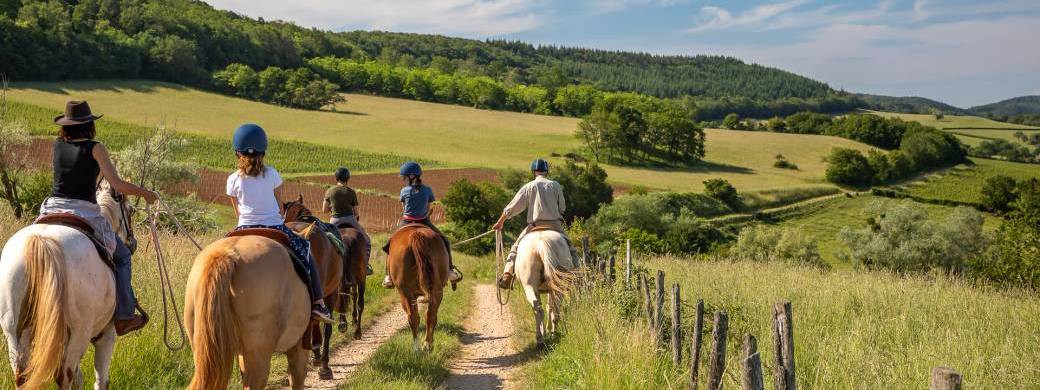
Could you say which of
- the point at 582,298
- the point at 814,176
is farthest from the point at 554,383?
the point at 814,176

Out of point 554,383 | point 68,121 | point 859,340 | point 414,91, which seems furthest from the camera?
point 414,91

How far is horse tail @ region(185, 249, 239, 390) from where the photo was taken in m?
5.22

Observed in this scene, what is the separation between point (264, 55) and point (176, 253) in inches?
4707

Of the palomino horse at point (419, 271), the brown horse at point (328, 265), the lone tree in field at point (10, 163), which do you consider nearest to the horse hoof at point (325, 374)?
the brown horse at point (328, 265)

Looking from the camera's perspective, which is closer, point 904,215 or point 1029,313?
point 1029,313

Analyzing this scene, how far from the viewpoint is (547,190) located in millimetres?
11117

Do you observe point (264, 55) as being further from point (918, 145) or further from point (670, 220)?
point (918, 145)

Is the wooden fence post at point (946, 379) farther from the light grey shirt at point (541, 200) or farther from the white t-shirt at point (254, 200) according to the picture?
the light grey shirt at point (541, 200)

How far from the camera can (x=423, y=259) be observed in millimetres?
10188

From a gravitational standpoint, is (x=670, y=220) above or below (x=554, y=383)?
below

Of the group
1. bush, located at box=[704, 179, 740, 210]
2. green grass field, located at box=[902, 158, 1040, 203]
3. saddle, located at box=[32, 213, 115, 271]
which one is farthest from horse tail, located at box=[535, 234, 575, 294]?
green grass field, located at box=[902, 158, 1040, 203]

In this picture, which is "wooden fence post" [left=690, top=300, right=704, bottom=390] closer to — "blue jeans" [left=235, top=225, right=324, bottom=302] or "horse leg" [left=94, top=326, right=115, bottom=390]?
"blue jeans" [left=235, top=225, right=324, bottom=302]

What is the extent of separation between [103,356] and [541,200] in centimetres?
638

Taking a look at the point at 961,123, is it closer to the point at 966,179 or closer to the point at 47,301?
the point at 966,179
